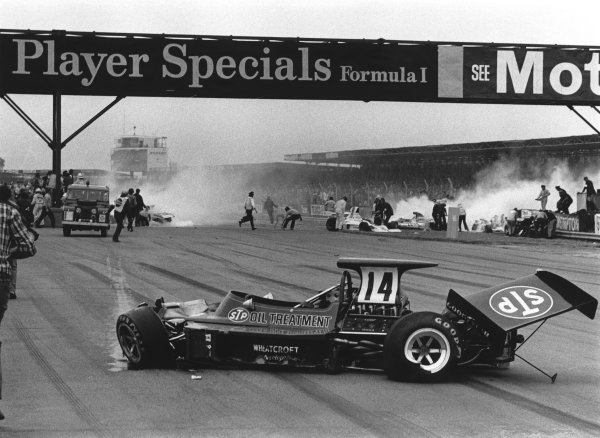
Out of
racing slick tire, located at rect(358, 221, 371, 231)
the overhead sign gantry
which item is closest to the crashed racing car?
the overhead sign gantry

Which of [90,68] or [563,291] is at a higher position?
[90,68]

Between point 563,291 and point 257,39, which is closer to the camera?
point 563,291

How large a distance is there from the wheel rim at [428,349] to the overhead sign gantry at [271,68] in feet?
77.6

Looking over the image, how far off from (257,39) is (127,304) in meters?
19.3

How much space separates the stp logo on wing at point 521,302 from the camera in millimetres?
7492

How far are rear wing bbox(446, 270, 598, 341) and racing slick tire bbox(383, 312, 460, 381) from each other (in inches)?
11.1

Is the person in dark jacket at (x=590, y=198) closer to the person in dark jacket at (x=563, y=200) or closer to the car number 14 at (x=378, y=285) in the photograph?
the person in dark jacket at (x=563, y=200)

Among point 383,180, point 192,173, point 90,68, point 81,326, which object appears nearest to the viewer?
point 81,326

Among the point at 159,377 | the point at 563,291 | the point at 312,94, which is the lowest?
the point at 159,377

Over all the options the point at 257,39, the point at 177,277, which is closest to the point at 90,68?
the point at 257,39

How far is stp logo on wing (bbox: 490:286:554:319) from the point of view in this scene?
7492 millimetres

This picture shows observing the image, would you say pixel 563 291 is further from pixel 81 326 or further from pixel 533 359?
pixel 81 326

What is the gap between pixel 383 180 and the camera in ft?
285

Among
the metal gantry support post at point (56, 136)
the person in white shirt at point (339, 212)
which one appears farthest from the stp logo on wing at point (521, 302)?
the person in white shirt at point (339, 212)
